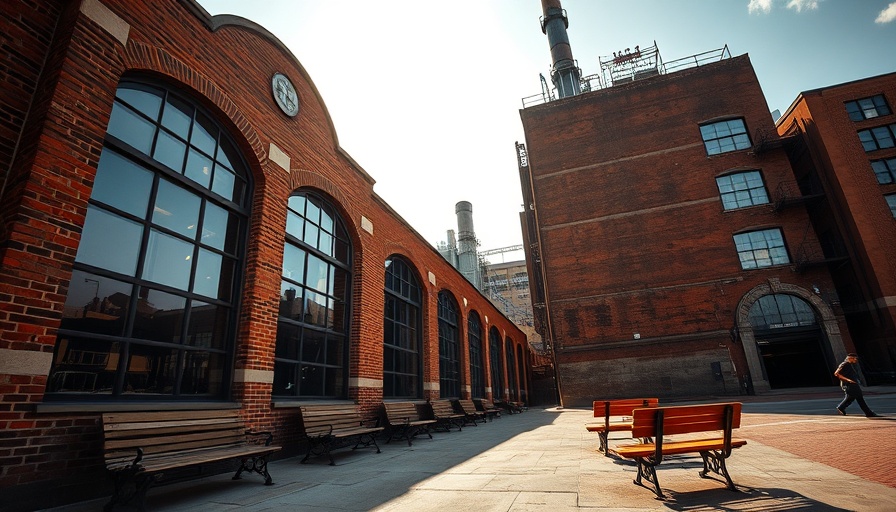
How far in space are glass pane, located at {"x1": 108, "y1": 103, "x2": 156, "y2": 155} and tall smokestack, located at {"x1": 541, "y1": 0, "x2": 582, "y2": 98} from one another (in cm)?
2827

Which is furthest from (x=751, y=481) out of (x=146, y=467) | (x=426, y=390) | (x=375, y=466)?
(x=426, y=390)

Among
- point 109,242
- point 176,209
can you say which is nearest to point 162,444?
point 109,242

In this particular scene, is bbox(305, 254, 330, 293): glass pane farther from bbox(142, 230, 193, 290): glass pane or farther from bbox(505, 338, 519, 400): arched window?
bbox(505, 338, 519, 400): arched window

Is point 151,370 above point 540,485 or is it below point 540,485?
above

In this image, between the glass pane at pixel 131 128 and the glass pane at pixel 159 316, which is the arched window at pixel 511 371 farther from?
the glass pane at pixel 131 128

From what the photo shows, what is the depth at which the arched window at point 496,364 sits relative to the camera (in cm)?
2230

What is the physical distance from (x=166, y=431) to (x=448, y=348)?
39.1 feet

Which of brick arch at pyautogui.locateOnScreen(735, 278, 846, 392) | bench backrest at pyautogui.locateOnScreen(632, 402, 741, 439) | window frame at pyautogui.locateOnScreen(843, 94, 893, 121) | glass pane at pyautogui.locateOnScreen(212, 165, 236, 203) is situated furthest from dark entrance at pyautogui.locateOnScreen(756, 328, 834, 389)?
glass pane at pyautogui.locateOnScreen(212, 165, 236, 203)

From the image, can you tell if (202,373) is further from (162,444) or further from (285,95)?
(285,95)

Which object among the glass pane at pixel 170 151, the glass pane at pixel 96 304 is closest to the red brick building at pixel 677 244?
the glass pane at pixel 170 151

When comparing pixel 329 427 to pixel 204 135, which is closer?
pixel 204 135

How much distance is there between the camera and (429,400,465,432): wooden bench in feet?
38.0

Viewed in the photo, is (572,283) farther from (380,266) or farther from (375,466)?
(375,466)

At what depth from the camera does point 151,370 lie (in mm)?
4961
